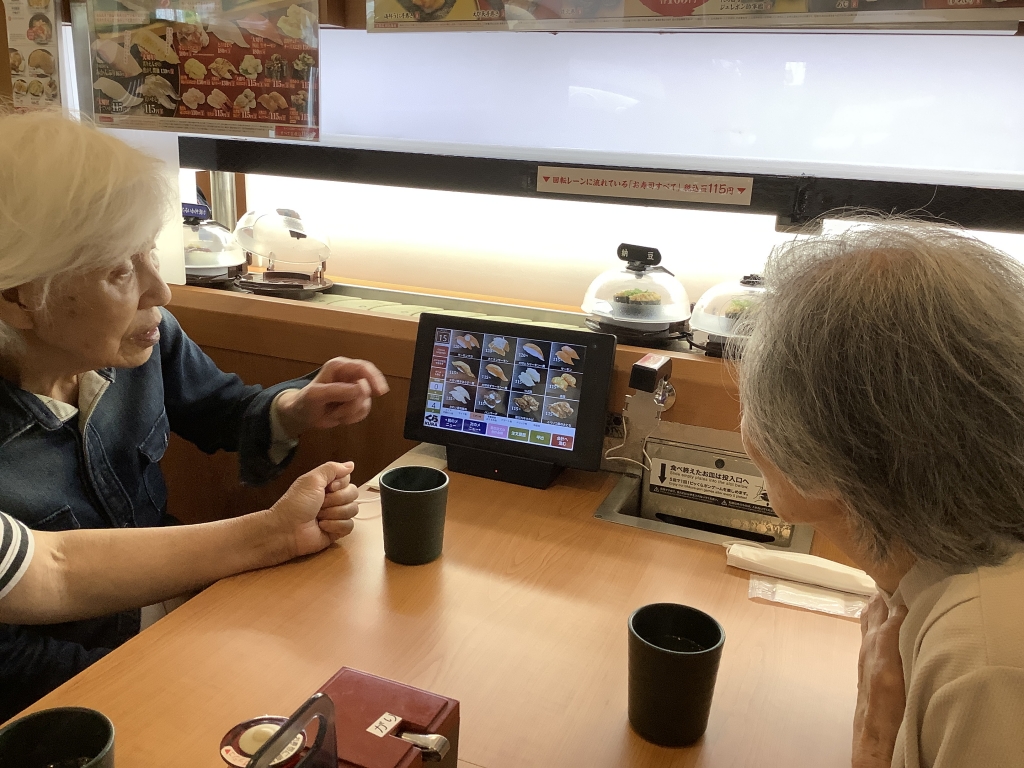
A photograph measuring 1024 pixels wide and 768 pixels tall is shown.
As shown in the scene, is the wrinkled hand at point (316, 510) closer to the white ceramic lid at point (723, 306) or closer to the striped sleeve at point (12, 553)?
the striped sleeve at point (12, 553)

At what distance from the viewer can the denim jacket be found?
1.24 m

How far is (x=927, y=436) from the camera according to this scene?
0.71 meters

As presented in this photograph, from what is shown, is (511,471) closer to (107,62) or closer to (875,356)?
(875,356)

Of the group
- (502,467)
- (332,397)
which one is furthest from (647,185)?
(332,397)

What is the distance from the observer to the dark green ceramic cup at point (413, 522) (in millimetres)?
1197

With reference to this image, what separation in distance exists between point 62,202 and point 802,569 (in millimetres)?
1222

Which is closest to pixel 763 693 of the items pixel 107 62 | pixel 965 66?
pixel 965 66

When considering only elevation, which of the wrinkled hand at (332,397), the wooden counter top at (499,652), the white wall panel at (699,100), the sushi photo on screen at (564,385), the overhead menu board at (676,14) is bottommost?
the wooden counter top at (499,652)

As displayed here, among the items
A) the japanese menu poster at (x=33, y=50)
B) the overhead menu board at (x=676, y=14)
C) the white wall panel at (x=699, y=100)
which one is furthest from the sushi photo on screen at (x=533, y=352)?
the japanese menu poster at (x=33, y=50)

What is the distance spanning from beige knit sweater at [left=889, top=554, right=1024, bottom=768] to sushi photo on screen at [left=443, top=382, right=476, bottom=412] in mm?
940

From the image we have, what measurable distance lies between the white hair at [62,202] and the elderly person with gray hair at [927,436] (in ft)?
3.20

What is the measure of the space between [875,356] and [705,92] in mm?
1143

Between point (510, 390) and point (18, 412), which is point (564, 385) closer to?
point (510, 390)

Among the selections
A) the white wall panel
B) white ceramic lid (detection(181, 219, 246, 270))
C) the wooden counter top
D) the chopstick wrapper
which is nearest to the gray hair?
the wooden counter top
